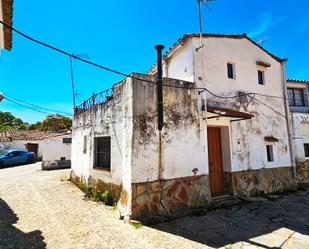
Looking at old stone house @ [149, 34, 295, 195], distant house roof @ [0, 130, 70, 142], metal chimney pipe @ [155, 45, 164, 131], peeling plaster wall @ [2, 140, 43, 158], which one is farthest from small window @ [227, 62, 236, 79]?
peeling plaster wall @ [2, 140, 43, 158]

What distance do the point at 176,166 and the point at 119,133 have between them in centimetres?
213

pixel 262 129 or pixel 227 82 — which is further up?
pixel 227 82

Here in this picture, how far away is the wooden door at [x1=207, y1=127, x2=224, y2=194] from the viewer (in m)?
8.22

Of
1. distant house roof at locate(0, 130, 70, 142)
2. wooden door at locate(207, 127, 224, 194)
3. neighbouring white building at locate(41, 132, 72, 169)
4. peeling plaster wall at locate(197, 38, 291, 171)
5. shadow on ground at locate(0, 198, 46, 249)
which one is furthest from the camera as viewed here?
distant house roof at locate(0, 130, 70, 142)

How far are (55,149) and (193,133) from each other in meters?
15.8

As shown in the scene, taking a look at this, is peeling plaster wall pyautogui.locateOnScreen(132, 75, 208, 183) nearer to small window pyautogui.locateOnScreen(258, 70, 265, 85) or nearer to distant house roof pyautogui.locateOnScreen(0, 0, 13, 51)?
distant house roof pyautogui.locateOnScreen(0, 0, 13, 51)

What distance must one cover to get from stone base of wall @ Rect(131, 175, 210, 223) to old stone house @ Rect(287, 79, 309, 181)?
22.1ft

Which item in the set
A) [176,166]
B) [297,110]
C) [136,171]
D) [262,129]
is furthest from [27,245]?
[297,110]

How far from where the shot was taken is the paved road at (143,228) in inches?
182

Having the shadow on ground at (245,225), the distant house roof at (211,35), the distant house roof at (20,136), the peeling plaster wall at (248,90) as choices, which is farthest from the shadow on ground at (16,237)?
the distant house roof at (20,136)

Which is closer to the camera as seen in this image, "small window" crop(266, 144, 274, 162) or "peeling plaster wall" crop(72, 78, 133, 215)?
"peeling plaster wall" crop(72, 78, 133, 215)

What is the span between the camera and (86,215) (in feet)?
20.9

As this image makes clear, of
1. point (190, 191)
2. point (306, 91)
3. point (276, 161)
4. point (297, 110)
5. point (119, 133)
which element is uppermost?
point (306, 91)

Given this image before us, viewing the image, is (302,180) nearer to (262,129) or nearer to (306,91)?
(262,129)
